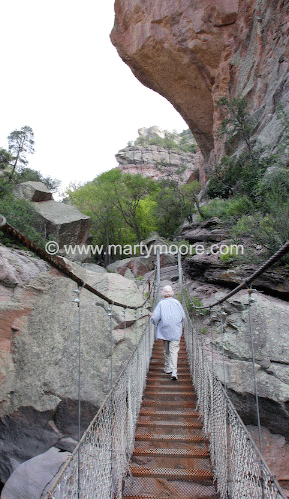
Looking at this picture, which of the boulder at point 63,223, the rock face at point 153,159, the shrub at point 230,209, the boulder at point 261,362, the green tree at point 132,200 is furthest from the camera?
the rock face at point 153,159

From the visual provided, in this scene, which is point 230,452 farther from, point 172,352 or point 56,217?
point 56,217

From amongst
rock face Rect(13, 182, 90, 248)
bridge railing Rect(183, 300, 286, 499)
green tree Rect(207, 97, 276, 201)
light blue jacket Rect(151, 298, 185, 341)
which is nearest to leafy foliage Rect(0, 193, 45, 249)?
rock face Rect(13, 182, 90, 248)

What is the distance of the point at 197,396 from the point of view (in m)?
3.80

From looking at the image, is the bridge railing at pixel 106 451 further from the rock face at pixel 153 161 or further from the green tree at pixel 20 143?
the rock face at pixel 153 161

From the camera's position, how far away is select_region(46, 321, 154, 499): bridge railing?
4.91ft

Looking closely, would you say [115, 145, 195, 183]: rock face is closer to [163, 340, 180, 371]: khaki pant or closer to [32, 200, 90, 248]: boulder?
[32, 200, 90, 248]: boulder

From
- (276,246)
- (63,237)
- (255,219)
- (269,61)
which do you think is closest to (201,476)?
(276,246)

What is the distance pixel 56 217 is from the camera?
49.4ft

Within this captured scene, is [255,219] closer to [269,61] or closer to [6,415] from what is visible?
[6,415]

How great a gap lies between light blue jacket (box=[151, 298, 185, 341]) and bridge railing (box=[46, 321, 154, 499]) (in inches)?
39.9

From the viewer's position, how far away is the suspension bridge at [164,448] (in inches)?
62.8

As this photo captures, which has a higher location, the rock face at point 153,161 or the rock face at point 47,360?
the rock face at point 153,161

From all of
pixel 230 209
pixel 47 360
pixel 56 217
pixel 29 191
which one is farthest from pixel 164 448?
pixel 29 191

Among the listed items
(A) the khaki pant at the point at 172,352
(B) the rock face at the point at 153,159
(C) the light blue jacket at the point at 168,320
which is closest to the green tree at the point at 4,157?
(C) the light blue jacket at the point at 168,320
